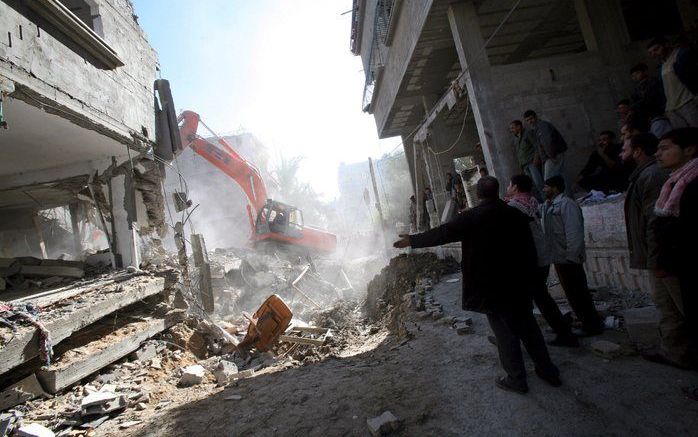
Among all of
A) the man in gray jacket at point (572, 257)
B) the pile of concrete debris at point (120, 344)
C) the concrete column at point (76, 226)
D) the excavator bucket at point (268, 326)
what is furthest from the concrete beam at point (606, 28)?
the concrete column at point (76, 226)

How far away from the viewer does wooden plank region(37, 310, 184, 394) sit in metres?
4.18

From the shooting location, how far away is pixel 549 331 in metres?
3.84

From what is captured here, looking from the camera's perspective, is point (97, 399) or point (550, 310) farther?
point (97, 399)

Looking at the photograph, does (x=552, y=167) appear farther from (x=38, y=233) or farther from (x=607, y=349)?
(x=38, y=233)

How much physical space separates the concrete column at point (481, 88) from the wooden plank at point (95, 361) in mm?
6683

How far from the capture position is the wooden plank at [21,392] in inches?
147

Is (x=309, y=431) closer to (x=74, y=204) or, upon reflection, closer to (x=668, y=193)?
(x=668, y=193)

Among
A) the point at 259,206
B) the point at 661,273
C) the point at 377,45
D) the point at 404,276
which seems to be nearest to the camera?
the point at 661,273

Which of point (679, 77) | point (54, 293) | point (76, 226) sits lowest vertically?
point (54, 293)

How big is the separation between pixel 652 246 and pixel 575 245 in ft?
3.20

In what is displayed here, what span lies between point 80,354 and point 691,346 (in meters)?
6.79

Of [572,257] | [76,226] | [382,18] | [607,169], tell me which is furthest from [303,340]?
[382,18]

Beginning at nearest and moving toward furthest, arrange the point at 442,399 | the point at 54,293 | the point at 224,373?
the point at 442,399
the point at 224,373
the point at 54,293

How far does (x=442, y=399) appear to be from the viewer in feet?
9.42
